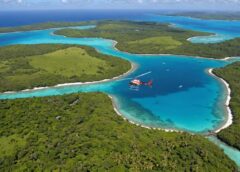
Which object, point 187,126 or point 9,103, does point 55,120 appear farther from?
point 187,126

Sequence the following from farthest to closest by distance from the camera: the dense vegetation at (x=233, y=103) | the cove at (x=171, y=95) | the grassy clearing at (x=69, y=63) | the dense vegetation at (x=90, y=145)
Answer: the grassy clearing at (x=69, y=63) < the cove at (x=171, y=95) < the dense vegetation at (x=233, y=103) < the dense vegetation at (x=90, y=145)

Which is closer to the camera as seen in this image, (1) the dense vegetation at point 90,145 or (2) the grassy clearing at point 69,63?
(1) the dense vegetation at point 90,145

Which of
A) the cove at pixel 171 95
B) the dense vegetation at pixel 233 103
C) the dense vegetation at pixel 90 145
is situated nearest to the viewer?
the dense vegetation at pixel 90 145

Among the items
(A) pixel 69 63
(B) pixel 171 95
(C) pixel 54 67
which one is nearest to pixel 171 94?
(B) pixel 171 95

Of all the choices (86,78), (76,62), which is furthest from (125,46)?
(86,78)

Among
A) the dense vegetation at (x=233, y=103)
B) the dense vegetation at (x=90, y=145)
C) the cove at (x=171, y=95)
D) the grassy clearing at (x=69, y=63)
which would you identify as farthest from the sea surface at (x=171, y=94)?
the dense vegetation at (x=90, y=145)

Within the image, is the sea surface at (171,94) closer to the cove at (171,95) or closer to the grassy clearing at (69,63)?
the cove at (171,95)
